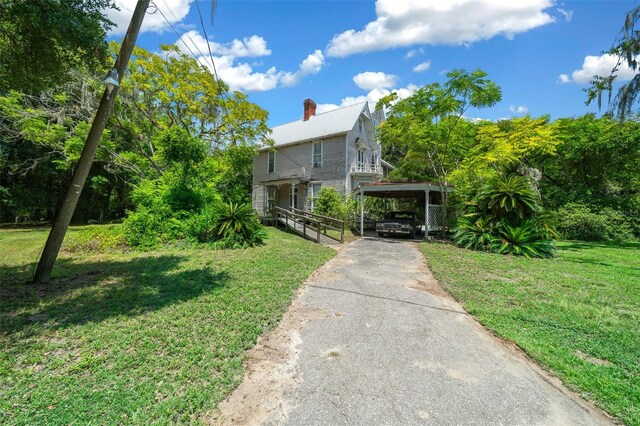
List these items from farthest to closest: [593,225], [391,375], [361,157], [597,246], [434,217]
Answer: [361,157] < [434,217] < [593,225] < [597,246] < [391,375]

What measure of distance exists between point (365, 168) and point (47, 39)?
59.5 feet

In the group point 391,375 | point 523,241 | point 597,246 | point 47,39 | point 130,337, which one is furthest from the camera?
point 597,246

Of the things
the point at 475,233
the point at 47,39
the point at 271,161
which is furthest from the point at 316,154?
the point at 47,39

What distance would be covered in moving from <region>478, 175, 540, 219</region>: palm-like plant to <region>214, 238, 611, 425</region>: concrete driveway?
6905 millimetres

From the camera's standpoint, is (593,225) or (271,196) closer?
(593,225)

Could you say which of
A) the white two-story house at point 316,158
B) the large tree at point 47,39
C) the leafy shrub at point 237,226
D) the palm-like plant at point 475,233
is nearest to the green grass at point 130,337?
the leafy shrub at point 237,226

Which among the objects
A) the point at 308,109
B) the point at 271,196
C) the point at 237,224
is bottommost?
the point at 237,224

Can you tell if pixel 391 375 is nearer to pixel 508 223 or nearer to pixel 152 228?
pixel 508 223

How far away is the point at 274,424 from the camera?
2338 millimetres

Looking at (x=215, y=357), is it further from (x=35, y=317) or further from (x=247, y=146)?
(x=247, y=146)

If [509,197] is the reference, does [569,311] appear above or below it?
below

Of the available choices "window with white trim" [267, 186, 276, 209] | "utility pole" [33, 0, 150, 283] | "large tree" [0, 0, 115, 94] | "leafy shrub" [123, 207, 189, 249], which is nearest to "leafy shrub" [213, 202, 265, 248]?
"leafy shrub" [123, 207, 189, 249]

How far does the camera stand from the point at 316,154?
20.8 m

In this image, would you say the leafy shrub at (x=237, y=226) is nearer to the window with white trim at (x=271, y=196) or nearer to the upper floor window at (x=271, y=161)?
the window with white trim at (x=271, y=196)
